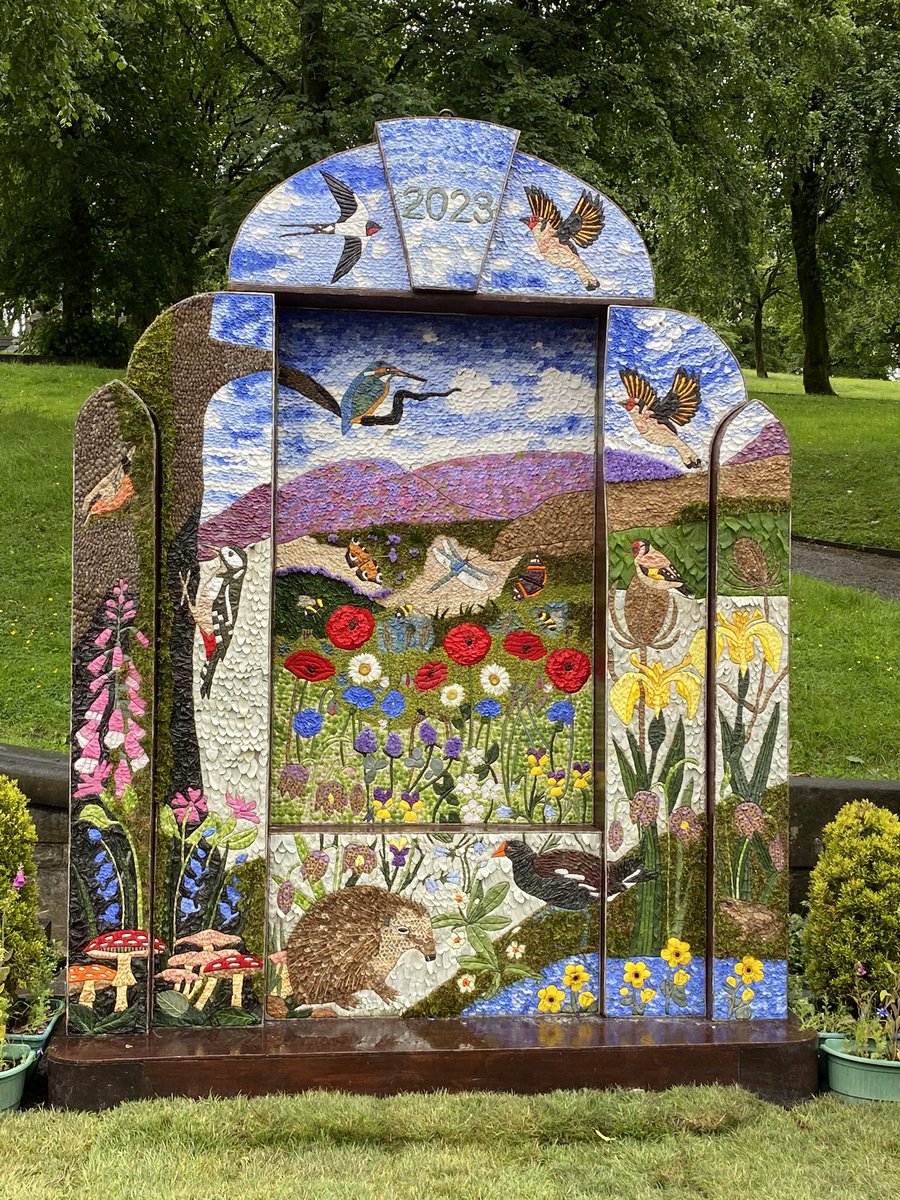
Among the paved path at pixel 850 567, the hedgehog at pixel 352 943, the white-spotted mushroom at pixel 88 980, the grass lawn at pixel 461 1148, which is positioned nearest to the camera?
the grass lawn at pixel 461 1148

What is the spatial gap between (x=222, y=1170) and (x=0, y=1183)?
57cm

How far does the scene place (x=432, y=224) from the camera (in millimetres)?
3684

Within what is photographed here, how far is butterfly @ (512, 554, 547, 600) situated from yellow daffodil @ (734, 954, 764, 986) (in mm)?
1471

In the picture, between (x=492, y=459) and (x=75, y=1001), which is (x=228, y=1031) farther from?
(x=492, y=459)

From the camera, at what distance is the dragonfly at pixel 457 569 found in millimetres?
3967

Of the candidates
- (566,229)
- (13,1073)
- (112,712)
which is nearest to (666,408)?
(566,229)

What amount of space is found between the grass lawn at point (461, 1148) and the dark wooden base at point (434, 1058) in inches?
3.8

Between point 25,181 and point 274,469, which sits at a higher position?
point 25,181

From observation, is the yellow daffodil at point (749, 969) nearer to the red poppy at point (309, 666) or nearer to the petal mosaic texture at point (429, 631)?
the petal mosaic texture at point (429, 631)

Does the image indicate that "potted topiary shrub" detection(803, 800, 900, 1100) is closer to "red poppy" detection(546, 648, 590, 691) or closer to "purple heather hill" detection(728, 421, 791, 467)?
"red poppy" detection(546, 648, 590, 691)

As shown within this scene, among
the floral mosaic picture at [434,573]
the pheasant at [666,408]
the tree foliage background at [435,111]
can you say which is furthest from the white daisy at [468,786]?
the tree foliage background at [435,111]

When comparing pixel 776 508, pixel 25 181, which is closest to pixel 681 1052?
pixel 776 508

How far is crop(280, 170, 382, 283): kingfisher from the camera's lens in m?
3.66

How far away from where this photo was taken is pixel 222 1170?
120 inches
